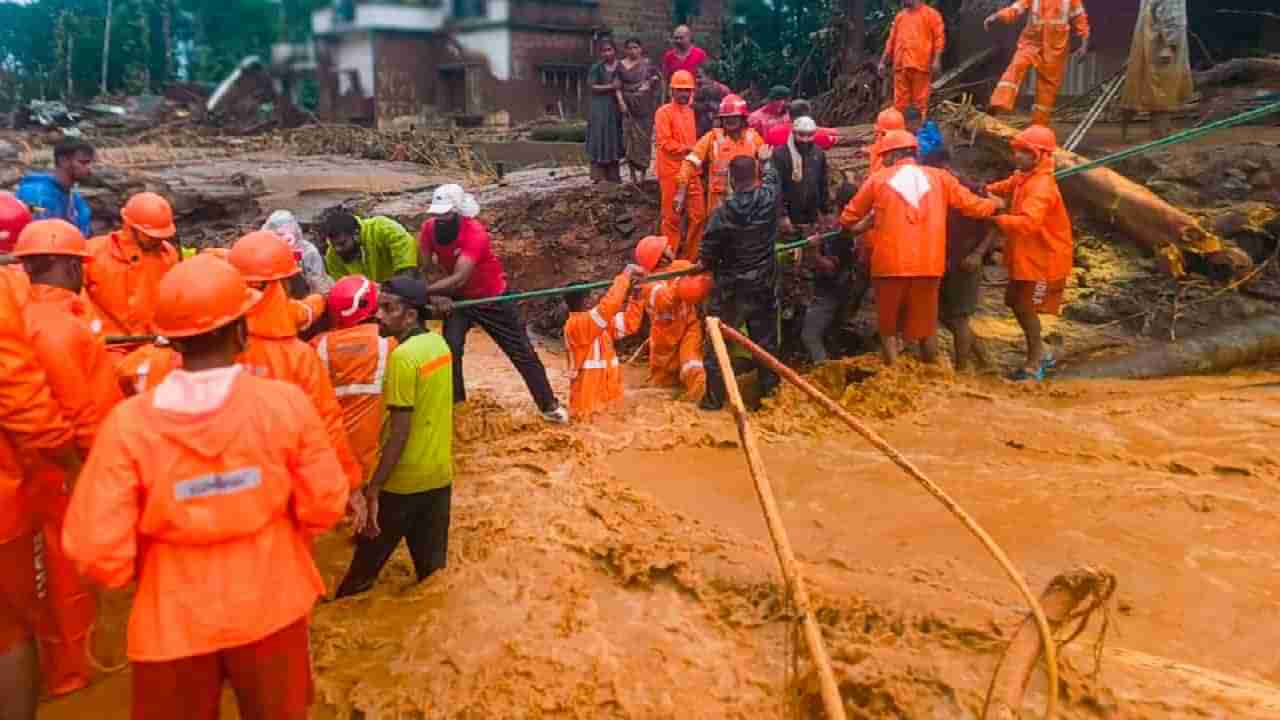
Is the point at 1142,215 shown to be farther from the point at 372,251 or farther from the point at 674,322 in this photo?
the point at 372,251

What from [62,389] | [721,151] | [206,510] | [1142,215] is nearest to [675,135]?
[721,151]

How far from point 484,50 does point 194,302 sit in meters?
22.4

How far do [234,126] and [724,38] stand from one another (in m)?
12.4

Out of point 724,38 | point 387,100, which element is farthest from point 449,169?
point 387,100

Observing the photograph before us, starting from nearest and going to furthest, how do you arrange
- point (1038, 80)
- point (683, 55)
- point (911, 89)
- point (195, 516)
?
point (195, 516)
point (1038, 80)
point (911, 89)
point (683, 55)

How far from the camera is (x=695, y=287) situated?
6.80m

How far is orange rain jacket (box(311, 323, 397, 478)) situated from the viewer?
3.89 metres

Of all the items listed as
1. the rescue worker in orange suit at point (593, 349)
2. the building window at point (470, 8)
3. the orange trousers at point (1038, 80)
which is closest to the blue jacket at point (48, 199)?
the rescue worker in orange suit at point (593, 349)

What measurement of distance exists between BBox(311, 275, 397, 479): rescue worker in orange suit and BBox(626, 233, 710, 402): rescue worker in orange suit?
10.2 ft

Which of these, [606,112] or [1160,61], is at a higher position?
[1160,61]

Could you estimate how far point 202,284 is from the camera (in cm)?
247

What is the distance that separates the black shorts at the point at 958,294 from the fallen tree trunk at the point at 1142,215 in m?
1.49

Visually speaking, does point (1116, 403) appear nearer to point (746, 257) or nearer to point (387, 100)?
point (746, 257)

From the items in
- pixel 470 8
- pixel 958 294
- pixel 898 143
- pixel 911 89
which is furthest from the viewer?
pixel 470 8
